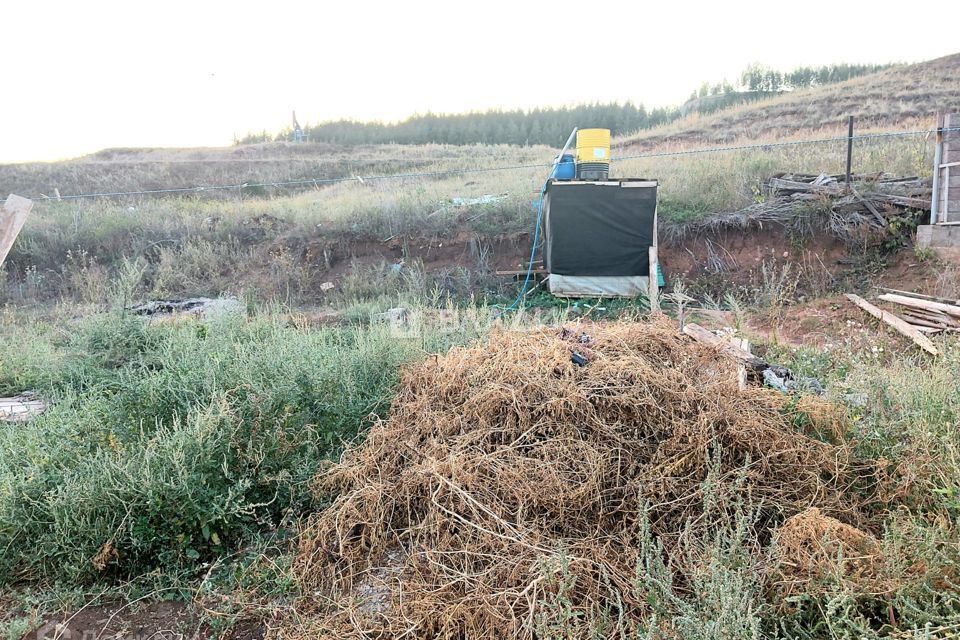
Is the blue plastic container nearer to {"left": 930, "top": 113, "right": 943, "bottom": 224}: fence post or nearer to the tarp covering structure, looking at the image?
the tarp covering structure

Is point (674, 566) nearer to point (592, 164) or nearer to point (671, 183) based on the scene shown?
point (592, 164)

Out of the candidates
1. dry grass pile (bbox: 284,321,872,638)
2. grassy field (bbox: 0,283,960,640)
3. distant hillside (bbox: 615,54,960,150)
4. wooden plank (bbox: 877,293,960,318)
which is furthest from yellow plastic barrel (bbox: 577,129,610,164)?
distant hillside (bbox: 615,54,960,150)

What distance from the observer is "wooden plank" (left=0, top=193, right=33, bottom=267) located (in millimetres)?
6059

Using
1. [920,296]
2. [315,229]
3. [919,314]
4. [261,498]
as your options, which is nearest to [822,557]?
[261,498]

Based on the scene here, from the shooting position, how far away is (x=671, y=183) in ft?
39.8

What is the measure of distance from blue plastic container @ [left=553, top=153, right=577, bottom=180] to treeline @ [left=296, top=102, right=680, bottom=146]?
28798 mm

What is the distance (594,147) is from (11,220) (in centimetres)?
835

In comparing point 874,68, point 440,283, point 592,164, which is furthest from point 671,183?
point 874,68

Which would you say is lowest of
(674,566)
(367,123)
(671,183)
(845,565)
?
(674,566)

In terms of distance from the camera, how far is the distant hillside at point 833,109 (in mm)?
19719

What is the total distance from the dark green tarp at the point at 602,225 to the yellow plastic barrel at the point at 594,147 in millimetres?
633

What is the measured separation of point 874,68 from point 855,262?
33.7m

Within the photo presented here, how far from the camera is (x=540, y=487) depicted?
2.93 metres

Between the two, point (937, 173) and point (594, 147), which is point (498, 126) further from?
Result: point (937, 173)
